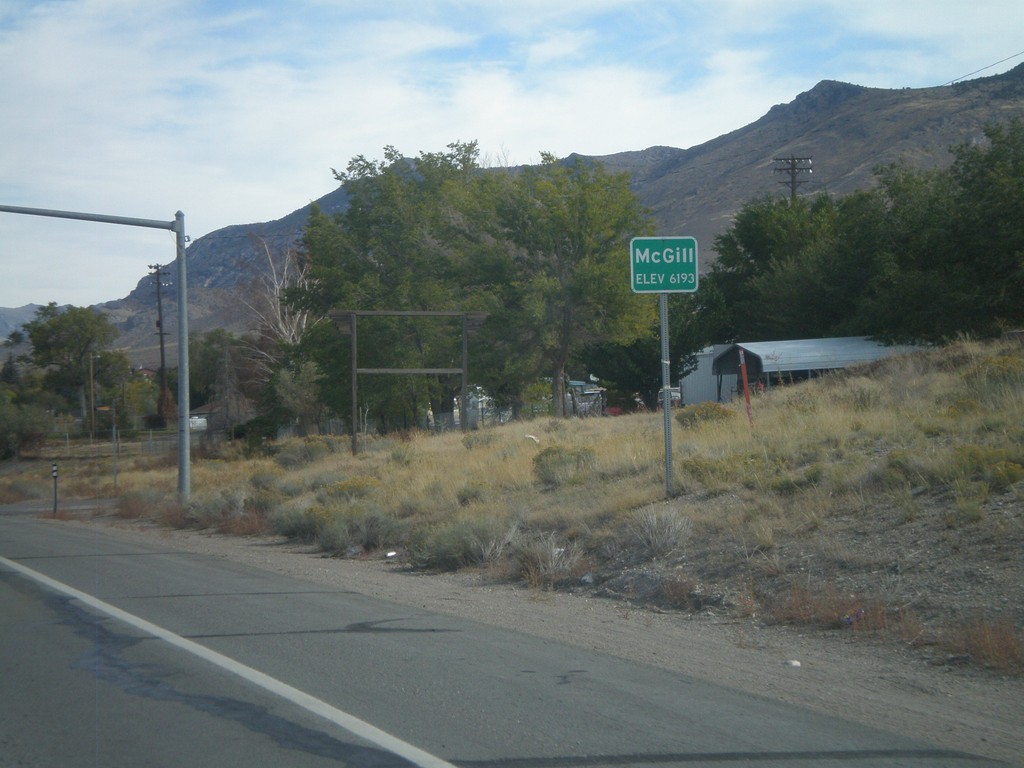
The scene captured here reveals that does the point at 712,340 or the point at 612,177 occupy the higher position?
the point at 612,177

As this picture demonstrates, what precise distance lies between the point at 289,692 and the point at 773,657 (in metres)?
3.85

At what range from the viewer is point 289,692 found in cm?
673

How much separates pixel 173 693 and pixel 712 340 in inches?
2108

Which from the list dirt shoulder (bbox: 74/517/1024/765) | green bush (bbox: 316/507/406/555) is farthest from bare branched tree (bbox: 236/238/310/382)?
dirt shoulder (bbox: 74/517/1024/765)

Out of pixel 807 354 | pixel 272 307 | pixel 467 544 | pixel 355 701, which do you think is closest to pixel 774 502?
pixel 467 544

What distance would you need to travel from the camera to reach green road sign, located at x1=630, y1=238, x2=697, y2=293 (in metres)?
12.8

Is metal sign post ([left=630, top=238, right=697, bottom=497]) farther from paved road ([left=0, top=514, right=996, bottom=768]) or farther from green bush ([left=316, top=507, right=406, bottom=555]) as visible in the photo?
paved road ([left=0, top=514, right=996, bottom=768])

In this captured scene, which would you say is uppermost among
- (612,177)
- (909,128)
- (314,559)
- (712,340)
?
(909,128)

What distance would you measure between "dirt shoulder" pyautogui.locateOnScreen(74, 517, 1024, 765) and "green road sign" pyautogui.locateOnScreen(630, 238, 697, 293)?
14.3 feet

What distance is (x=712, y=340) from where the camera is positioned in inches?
2287

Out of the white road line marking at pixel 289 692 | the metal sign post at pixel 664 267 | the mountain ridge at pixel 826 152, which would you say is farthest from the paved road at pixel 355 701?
the mountain ridge at pixel 826 152

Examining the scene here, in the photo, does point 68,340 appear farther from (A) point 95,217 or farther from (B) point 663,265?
(B) point 663,265

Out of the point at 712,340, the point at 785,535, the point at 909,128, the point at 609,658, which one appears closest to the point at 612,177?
the point at 712,340

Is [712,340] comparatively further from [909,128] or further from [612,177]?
[909,128]
